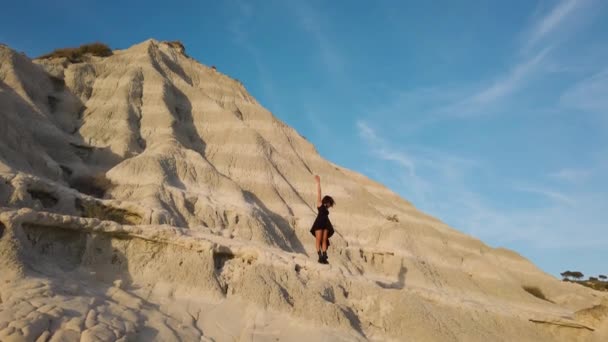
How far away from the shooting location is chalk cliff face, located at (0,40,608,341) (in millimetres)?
9172

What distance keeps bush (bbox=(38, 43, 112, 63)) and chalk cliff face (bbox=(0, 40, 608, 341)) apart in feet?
3.09

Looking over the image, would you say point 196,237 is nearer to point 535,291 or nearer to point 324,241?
point 324,241

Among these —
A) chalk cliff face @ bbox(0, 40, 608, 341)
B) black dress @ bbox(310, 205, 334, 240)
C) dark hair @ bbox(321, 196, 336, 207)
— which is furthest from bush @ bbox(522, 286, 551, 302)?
dark hair @ bbox(321, 196, 336, 207)

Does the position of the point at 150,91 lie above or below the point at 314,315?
above

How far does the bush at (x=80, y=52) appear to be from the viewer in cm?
3008

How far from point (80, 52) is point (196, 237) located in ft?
83.3

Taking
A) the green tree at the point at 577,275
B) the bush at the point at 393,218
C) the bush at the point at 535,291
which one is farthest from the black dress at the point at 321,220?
the green tree at the point at 577,275

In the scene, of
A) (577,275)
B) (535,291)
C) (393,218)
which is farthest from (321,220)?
(577,275)

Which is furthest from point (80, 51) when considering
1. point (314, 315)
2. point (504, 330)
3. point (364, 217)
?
point (504, 330)

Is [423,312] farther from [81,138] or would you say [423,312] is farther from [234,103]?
[234,103]

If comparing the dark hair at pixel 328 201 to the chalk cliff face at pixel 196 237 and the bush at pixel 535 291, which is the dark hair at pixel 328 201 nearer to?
the chalk cliff face at pixel 196 237

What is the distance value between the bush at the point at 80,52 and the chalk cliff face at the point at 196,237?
0.94 metres

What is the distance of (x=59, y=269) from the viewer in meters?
Result: 9.45

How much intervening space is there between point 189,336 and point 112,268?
3.18m
